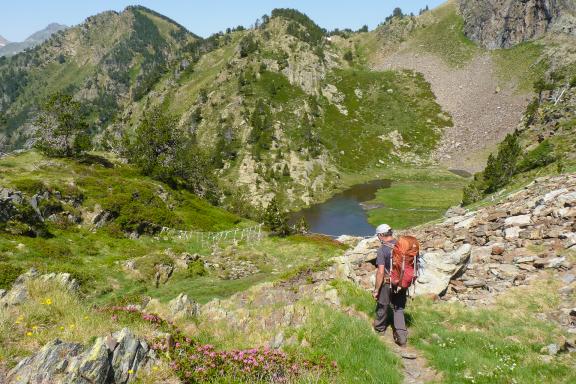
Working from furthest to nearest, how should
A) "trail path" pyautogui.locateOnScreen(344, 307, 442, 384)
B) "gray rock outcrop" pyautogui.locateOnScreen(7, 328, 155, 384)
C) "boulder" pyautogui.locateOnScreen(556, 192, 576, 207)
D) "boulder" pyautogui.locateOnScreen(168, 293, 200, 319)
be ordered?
"boulder" pyautogui.locateOnScreen(556, 192, 576, 207) → "boulder" pyautogui.locateOnScreen(168, 293, 200, 319) → "trail path" pyautogui.locateOnScreen(344, 307, 442, 384) → "gray rock outcrop" pyautogui.locateOnScreen(7, 328, 155, 384)

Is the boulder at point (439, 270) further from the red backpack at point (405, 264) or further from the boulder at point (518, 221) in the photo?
the red backpack at point (405, 264)

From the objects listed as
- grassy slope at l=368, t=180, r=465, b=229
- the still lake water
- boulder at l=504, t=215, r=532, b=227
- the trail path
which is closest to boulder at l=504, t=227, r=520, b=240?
boulder at l=504, t=215, r=532, b=227

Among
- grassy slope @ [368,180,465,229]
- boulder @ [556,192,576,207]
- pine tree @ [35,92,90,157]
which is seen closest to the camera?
boulder @ [556,192,576,207]

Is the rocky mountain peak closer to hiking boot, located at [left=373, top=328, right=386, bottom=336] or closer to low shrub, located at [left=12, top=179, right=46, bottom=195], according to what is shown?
low shrub, located at [left=12, top=179, right=46, bottom=195]

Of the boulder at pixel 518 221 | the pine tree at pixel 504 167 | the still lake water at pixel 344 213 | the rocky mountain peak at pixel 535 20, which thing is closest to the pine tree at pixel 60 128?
the still lake water at pixel 344 213

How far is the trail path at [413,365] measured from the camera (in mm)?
10625

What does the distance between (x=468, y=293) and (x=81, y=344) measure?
1717cm

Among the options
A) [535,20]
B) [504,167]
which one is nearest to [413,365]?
[504,167]

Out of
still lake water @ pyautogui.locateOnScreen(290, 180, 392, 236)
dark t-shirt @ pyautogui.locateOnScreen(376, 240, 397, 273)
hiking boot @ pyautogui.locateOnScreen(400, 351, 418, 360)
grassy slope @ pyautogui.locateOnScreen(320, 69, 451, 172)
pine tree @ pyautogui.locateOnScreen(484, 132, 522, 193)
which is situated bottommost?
still lake water @ pyautogui.locateOnScreen(290, 180, 392, 236)

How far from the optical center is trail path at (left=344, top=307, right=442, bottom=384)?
1062cm

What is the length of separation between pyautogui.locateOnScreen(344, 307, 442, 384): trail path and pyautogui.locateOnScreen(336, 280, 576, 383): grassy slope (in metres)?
0.25

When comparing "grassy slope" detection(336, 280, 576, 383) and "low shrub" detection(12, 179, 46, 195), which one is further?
"low shrub" detection(12, 179, 46, 195)

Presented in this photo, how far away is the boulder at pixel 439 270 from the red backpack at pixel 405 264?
23.0 ft

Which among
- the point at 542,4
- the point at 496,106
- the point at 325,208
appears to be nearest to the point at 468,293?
the point at 325,208
